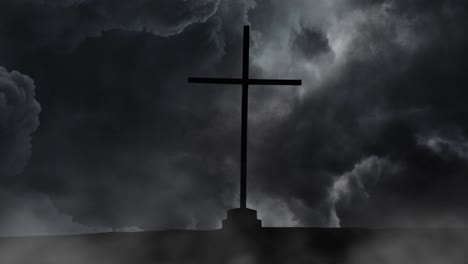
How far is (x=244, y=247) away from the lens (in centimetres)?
1265

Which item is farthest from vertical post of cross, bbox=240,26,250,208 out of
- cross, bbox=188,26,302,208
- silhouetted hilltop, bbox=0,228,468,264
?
silhouetted hilltop, bbox=0,228,468,264

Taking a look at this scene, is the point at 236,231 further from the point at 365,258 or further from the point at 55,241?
the point at 55,241

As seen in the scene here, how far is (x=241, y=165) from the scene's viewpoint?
14539mm

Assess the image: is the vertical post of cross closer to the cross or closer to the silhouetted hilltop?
the cross

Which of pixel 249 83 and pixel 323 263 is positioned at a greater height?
pixel 249 83

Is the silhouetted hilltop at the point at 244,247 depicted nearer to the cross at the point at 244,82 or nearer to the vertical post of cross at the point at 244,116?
the vertical post of cross at the point at 244,116

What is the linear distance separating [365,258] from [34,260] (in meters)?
6.95

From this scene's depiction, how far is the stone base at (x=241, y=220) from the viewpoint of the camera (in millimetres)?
13664

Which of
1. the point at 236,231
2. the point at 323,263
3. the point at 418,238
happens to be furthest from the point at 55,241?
the point at 418,238

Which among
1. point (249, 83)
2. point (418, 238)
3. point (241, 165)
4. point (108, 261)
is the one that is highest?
point (249, 83)

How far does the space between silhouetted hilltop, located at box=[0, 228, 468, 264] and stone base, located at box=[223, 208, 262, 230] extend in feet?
0.74

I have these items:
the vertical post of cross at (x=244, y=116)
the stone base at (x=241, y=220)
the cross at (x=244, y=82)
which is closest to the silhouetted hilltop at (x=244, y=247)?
the stone base at (x=241, y=220)

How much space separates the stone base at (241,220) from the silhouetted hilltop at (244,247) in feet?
0.74

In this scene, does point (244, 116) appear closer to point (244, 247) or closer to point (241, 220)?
point (241, 220)
